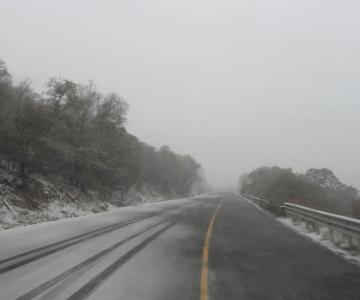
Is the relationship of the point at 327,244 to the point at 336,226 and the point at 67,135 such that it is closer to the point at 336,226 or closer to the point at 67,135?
the point at 336,226

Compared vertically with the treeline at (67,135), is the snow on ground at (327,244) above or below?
below

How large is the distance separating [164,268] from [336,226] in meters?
6.41

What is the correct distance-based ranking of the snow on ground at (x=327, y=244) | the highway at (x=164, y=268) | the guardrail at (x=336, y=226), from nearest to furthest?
1. the highway at (x=164, y=268)
2. the snow on ground at (x=327, y=244)
3. the guardrail at (x=336, y=226)

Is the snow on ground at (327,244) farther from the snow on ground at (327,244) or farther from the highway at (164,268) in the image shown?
the highway at (164,268)

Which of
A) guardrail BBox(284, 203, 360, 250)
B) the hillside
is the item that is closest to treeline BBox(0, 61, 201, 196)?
the hillside

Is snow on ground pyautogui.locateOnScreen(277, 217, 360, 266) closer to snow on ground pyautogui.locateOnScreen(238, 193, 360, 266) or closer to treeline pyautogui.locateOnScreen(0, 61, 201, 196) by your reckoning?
snow on ground pyautogui.locateOnScreen(238, 193, 360, 266)

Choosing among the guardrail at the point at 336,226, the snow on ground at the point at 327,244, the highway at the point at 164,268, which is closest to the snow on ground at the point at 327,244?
the snow on ground at the point at 327,244

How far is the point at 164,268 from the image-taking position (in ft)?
21.4

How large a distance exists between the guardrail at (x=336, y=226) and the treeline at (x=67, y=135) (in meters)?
15.5

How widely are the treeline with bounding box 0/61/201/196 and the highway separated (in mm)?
10376

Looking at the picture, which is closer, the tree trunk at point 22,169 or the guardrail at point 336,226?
the guardrail at point 336,226

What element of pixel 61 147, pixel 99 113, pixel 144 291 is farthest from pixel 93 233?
pixel 99 113

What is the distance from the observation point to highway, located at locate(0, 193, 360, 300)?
5.04m

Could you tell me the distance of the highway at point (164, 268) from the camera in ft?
16.5
